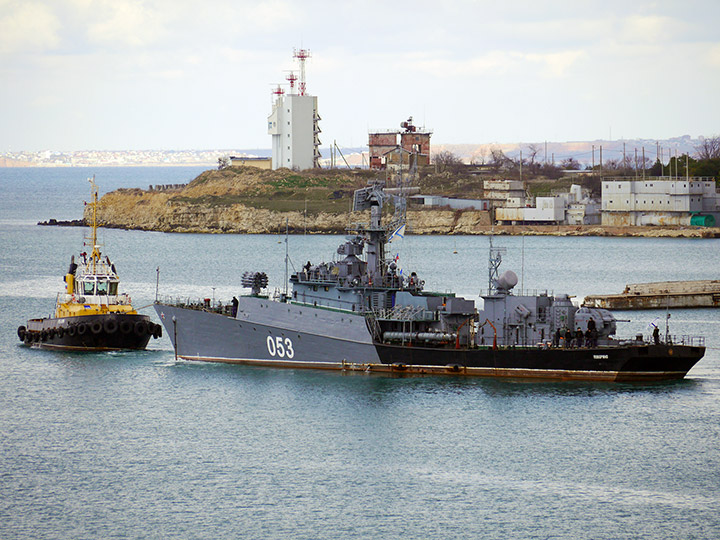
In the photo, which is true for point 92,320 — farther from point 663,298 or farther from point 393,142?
point 393,142

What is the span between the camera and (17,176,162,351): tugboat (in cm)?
4453

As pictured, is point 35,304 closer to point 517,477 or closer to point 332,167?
point 517,477

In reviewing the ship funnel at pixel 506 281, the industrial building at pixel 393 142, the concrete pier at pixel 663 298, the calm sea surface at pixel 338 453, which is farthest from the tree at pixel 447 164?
the ship funnel at pixel 506 281

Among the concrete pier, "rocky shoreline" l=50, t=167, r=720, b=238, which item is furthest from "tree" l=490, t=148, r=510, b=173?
the concrete pier

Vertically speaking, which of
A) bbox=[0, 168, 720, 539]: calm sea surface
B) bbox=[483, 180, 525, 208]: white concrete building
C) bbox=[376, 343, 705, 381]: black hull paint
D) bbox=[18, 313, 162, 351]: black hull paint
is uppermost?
bbox=[483, 180, 525, 208]: white concrete building

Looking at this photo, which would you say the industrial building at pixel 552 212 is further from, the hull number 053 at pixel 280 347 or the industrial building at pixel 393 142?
the hull number 053 at pixel 280 347

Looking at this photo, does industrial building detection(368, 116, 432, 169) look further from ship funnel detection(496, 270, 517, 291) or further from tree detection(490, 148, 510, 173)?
ship funnel detection(496, 270, 517, 291)

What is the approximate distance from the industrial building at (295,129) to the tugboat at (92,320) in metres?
94.4

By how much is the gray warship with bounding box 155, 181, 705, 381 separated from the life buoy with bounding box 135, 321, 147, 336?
2125 millimetres

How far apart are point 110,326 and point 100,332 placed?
49cm

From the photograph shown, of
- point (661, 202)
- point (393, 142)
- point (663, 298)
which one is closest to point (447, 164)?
point (393, 142)

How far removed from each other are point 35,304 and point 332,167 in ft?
304

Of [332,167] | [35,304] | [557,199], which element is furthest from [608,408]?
[332,167]

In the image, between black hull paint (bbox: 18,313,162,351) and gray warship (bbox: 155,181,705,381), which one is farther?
black hull paint (bbox: 18,313,162,351)
